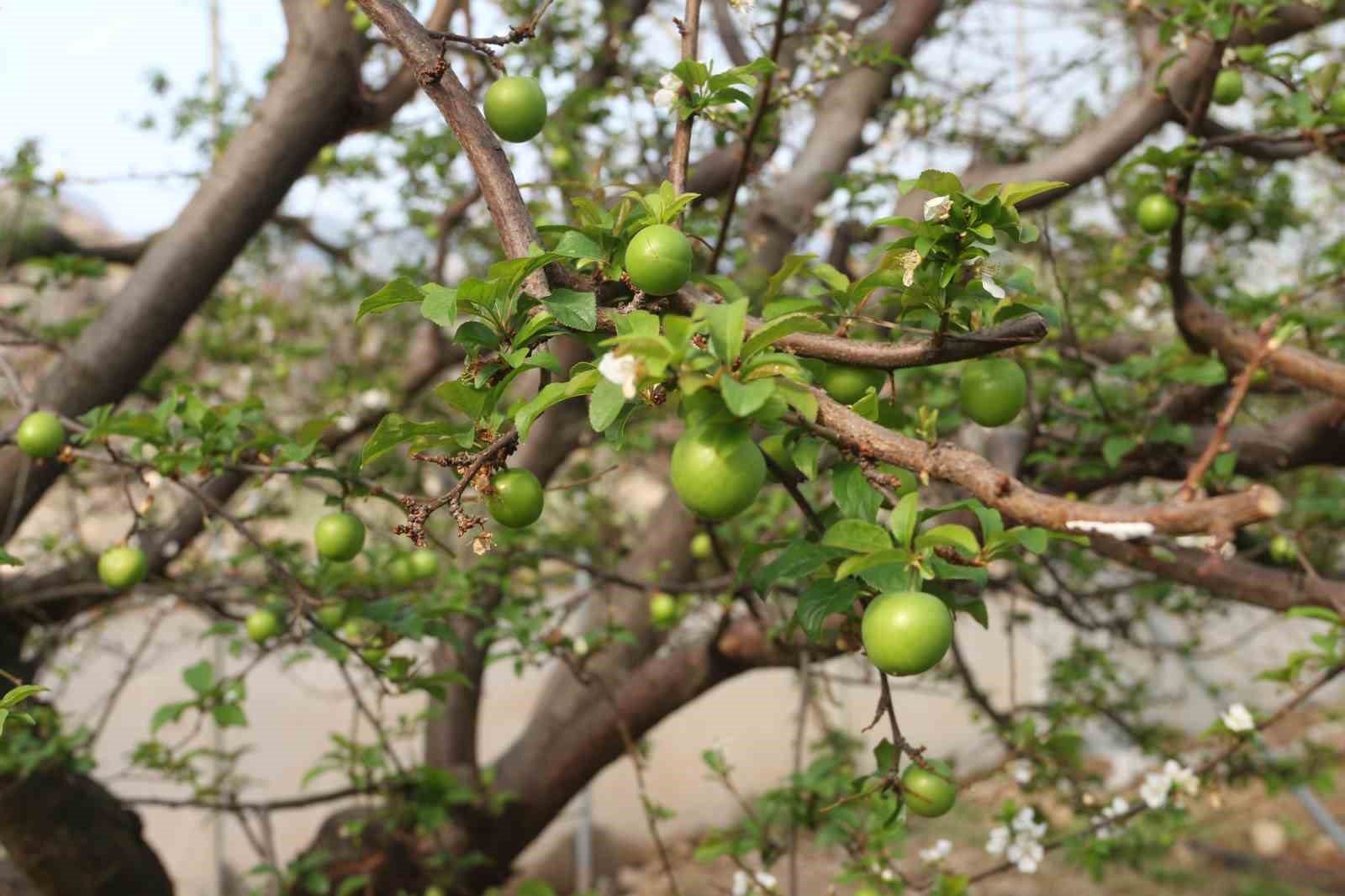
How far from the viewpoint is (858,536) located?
0.83 meters

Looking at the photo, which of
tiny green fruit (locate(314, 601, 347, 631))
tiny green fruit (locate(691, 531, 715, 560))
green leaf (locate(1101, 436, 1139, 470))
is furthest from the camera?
tiny green fruit (locate(691, 531, 715, 560))

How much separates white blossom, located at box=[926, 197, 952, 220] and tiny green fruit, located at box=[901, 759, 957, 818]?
21.9 inches

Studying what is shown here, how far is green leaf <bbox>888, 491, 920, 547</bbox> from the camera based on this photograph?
32.0 inches

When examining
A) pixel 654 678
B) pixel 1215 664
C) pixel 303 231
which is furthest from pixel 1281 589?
pixel 1215 664

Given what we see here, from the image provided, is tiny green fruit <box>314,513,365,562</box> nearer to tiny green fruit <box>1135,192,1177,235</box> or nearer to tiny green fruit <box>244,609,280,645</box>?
tiny green fruit <box>244,609,280,645</box>

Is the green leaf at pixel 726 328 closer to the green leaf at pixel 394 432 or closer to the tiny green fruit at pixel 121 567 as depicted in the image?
the green leaf at pixel 394 432

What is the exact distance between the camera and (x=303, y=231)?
3971 mm

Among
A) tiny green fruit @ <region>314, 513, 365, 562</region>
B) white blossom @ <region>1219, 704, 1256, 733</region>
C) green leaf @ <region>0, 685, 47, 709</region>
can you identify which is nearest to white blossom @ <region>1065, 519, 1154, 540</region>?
green leaf @ <region>0, 685, 47, 709</region>

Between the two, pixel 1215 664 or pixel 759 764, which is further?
pixel 1215 664

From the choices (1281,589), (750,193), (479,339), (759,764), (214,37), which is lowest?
(479,339)

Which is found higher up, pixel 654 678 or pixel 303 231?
pixel 303 231

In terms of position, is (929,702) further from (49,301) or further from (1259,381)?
(49,301)

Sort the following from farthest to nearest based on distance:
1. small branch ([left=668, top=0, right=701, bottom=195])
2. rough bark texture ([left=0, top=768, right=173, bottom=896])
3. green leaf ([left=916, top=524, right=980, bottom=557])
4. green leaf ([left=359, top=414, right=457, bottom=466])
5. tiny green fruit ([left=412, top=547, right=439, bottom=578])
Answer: rough bark texture ([left=0, top=768, right=173, bottom=896]), tiny green fruit ([left=412, top=547, right=439, bottom=578]), small branch ([left=668, top=0, right=701, bottom=195]), green leaf ([left=359, top=414, right=457, bottom=466]), green leaf ([left=916, top=524, right=980, bottom=557])

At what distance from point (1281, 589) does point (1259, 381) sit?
0.54m
